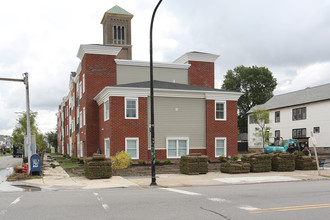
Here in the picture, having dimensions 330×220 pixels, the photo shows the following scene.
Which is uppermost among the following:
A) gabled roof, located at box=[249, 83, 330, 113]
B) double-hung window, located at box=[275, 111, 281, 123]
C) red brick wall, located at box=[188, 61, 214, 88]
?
red brick wall, located at box=[188, 61, 214, 88]

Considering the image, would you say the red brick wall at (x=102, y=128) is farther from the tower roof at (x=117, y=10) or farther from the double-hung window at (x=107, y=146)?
the tower roof at (x=117, y=10)

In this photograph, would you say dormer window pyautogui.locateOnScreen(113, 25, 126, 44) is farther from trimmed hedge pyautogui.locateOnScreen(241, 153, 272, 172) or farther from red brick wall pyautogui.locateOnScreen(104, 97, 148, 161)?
trimmed hedge pyautogui.locateOnScreen(241, 153, 272, 172)

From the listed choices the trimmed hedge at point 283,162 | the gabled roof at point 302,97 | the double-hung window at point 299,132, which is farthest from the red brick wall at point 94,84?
the double-hung window at point 299,132

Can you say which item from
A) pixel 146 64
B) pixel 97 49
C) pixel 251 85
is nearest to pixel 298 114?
pixel 251 85

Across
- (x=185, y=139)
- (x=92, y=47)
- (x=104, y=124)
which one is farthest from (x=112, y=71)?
(x=185, y=139)

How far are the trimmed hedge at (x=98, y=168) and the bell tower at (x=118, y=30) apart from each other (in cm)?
4473

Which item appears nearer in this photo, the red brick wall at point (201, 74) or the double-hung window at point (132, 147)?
the double-hung window at point (132, 147)

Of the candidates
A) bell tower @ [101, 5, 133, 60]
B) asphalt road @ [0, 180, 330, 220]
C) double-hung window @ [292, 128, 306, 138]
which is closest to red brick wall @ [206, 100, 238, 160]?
asphalt road @ [0, 180, 330, 220]

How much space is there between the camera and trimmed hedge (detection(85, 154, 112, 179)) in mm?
17953

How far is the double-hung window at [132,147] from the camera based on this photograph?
2544 cm

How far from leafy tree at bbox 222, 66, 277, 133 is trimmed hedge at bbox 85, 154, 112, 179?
58589mm

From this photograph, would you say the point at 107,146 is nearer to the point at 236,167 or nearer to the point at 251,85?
the point at 236,167

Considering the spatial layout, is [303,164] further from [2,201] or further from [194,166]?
[2,201]

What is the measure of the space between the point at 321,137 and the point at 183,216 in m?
41.4
